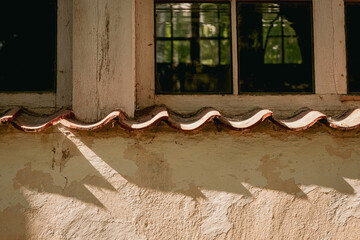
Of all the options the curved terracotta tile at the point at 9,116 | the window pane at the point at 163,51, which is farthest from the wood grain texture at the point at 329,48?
the curved terracotta tile at the point at 9,116

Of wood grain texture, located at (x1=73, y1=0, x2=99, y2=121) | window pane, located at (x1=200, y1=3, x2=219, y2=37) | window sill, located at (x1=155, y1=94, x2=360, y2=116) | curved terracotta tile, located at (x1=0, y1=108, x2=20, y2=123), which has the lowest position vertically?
curved terracotta tile, located at (x1=0, y1=108, x2=20, y2=123)

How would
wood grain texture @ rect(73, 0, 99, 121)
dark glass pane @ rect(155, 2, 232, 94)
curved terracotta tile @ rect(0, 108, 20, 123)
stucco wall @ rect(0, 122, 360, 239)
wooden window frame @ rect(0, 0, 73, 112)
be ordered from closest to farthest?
curved terracotta tile @ rect(0, 108, 20, 123) → stucco wall @ rect(0, 122, 360, 239) → wood grain texture @ rect(73, 0, 99, 121) → wooden window frame @ rect(0, 0, 73, 112) → dark glass pane @ rect(155, 2, 232, 94)

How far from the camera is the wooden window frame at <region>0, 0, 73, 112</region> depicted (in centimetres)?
257

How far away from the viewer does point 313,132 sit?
2.37 m

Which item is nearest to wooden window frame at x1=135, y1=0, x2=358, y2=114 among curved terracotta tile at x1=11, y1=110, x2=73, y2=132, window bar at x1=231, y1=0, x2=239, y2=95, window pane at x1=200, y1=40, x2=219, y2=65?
window bar at x1=231, y1=0, x2=239, y2=95

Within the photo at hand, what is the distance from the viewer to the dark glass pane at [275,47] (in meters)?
2.71

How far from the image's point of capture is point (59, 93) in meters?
2.58

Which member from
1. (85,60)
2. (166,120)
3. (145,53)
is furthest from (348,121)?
(85,60)

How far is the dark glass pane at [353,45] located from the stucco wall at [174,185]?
67 cm

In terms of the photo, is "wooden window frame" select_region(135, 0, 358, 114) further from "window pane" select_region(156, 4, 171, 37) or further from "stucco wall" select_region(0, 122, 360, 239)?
"stucco wall" select_region(0, 122, 360, 239)

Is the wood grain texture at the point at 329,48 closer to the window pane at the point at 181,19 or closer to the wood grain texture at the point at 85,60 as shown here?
the window pane at the point at 181,19

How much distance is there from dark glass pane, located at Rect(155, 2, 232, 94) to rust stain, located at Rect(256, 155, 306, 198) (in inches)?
25.1

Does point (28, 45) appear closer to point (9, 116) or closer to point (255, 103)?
point (9, 116)

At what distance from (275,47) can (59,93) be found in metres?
1.67
